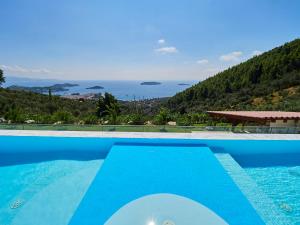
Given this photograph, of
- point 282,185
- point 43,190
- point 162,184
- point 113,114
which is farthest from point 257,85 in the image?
point 43,190

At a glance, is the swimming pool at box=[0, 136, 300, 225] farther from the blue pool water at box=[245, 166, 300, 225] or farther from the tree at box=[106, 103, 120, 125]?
the tree at box=[106, 103, 120, 125]

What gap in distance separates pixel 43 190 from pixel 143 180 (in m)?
2.67

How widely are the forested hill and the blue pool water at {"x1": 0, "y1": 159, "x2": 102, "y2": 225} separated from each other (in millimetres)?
26800

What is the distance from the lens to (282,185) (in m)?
7.45

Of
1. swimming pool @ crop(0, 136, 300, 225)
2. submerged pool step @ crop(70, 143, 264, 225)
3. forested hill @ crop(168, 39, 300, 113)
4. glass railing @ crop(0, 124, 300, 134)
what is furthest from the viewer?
forested hill @ crop(168, 39, 300, 113)

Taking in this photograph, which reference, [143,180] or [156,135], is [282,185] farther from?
[156,135]

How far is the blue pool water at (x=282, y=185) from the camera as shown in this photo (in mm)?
5952

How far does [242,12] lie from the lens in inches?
577

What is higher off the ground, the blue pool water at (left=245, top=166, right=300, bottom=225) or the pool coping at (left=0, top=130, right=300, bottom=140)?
the pool coping at (left=0, top=130, right=300, bottom=140)

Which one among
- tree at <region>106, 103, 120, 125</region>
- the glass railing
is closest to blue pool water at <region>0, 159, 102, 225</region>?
the glass railing

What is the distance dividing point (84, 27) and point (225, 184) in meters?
13.3

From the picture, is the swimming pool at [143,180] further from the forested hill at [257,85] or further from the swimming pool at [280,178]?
the forested hill at [257,85]

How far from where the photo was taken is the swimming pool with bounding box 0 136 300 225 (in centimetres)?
472

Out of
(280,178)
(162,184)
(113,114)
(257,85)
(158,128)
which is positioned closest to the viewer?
(162,184)
